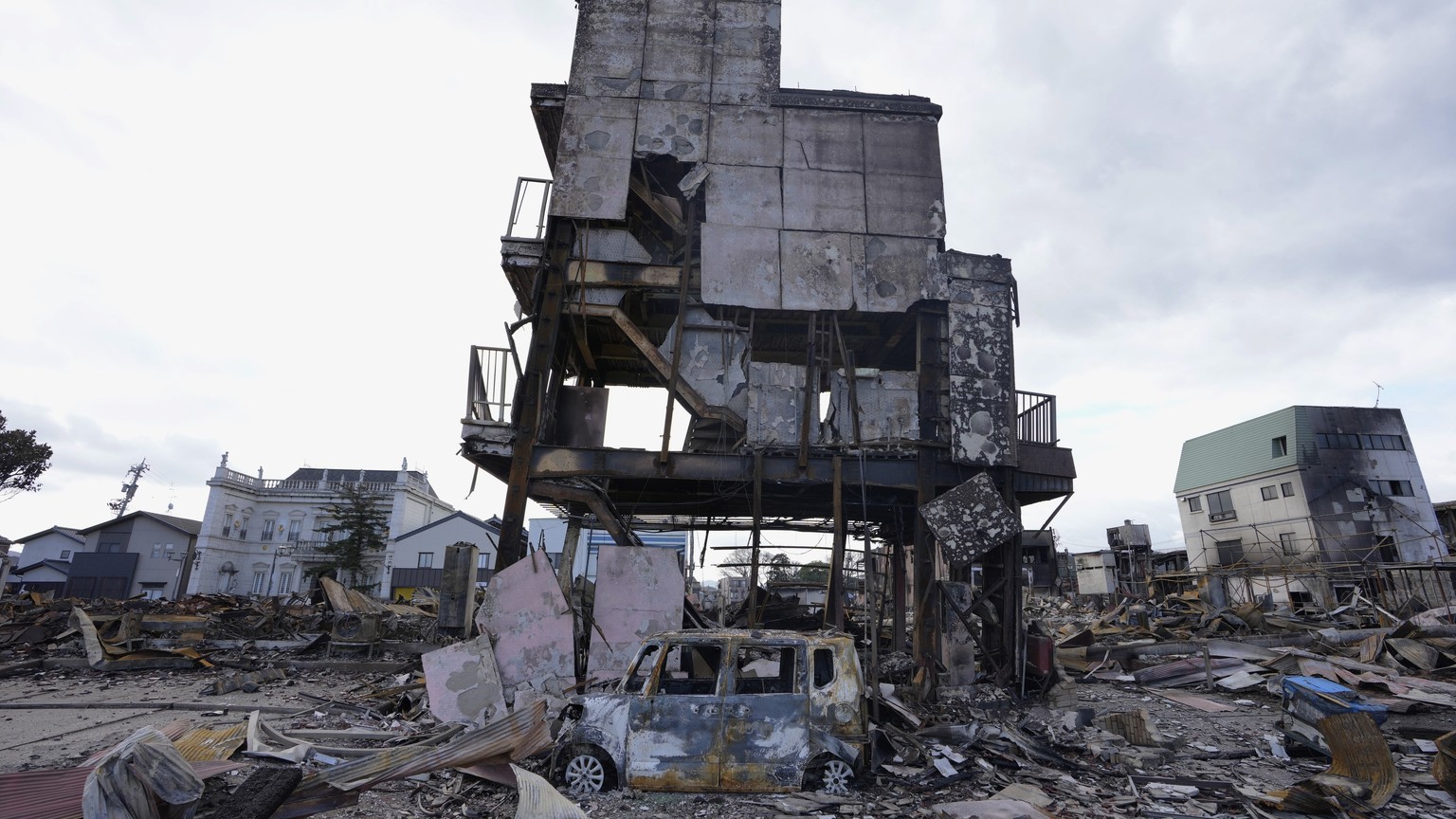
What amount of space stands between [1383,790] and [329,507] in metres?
51.4

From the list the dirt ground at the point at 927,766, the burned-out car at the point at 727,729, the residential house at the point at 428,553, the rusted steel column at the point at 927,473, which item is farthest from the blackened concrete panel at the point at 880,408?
the residential house at the point at 428,553

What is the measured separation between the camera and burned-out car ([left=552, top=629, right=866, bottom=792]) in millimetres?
6160

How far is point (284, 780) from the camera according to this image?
5070 mm

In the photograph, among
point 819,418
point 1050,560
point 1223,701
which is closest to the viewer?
point 1223,701

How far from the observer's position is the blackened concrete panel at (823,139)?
1334 cm

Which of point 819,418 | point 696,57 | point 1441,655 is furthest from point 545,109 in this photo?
point 1441,655

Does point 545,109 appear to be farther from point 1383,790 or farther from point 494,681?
point 1383,790

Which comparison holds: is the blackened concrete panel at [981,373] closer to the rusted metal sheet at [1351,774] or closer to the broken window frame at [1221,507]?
the rusted metal sheet at [1351,774]

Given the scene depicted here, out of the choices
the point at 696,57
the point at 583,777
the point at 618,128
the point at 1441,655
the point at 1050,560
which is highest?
the point at 696,57

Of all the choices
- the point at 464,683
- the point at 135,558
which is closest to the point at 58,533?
the point at 135,558

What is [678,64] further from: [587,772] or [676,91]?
[587,772]

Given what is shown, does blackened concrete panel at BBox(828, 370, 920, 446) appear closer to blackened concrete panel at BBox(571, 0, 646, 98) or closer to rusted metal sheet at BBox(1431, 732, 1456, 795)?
rusted metal sheet at BBox(1431, 732, 1456, 795)

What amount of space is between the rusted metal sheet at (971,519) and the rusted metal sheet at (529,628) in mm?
6000

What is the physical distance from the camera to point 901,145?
44.4 ft
